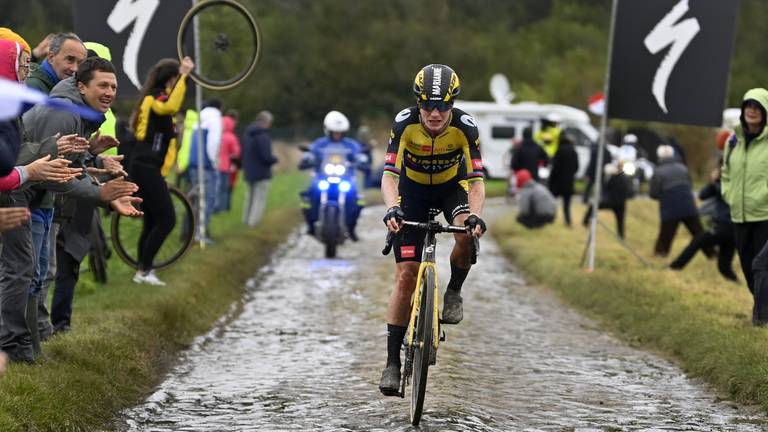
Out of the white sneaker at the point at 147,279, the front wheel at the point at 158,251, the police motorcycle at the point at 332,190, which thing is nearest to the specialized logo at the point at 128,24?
the front wheel at the point at 158,251

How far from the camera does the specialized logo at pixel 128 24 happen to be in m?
15.3

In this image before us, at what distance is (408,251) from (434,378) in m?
1.33

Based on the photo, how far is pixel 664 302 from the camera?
1413 centimetres

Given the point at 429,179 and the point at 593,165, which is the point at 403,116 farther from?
the point at 593,165

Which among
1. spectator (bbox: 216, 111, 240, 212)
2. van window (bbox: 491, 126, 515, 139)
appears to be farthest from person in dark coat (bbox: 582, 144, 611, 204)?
van window (bbox: 491, 126, 515, 139)

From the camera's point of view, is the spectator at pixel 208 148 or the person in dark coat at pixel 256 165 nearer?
the spectator at pixel 208 148

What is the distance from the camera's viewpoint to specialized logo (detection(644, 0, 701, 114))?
1620cm

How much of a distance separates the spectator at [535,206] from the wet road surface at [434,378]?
29.3 ft

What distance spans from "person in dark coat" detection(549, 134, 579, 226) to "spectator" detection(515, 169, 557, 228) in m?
1.17

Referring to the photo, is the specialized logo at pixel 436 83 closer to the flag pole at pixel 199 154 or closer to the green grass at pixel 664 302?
the green grass at pixel 664 302

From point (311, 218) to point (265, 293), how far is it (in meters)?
5.06

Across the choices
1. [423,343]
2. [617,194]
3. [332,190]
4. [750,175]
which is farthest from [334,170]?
[423,343]

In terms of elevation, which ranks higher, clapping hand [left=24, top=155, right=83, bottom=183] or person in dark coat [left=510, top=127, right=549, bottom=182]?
clapping hand [left=24, top=155, right=83, bottom=183]

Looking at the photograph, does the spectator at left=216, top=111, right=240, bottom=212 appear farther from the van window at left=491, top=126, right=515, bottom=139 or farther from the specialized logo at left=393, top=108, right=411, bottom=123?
the van window at left=491, top=126, right=515, bottom=139
